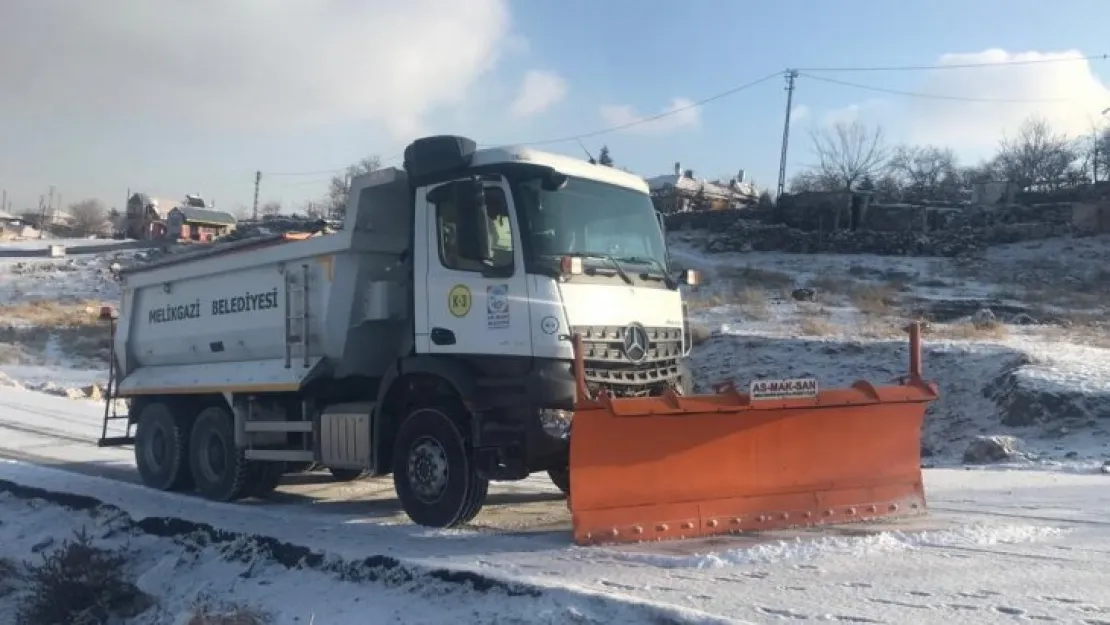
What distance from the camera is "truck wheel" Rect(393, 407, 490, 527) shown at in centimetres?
783

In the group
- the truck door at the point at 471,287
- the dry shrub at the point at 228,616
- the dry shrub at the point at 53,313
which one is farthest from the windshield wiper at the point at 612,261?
the dry shrub at the point at 53,313

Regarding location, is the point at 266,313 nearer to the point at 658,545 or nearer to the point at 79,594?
the point at 79,594

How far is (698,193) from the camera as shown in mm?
68062

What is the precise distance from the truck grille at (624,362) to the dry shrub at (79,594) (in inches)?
151

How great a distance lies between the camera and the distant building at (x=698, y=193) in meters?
64.2

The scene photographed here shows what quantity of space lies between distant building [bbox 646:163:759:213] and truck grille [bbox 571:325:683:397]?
45960 millimetres

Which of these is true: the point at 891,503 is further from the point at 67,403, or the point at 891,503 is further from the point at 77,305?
the point at 77,305

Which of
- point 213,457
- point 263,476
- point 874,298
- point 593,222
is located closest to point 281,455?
point 263,476

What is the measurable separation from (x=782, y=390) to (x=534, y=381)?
75.4 inches

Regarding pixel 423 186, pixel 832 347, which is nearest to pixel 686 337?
pixel 423 186

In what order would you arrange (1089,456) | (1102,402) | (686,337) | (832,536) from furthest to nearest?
1. (1102,402)
2. (1089,456)
3. (686,337)
4. (832,536)

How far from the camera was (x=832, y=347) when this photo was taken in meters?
20.0

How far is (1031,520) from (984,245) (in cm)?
3937

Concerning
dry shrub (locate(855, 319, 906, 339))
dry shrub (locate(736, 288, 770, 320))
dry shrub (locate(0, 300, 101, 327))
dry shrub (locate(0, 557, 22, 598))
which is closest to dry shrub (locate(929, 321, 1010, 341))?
dry shrub (locate(855, 319, 906, 339))
